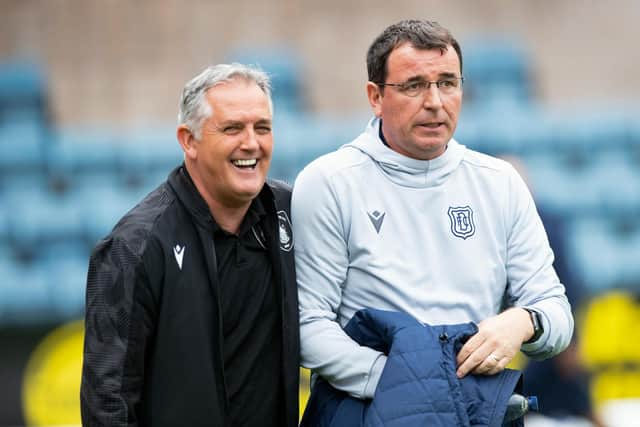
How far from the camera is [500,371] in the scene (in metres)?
2.50

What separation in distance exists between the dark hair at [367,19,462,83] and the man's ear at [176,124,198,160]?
0.52 meters

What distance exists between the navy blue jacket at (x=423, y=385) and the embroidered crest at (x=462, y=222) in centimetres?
25

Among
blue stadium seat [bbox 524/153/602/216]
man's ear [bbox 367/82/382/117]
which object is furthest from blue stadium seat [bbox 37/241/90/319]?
man's ear [bbox 367/82/382/117]

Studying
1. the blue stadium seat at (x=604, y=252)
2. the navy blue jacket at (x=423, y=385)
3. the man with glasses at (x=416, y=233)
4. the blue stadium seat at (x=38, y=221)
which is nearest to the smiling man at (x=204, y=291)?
the man with glasses at (x=416, y=233)

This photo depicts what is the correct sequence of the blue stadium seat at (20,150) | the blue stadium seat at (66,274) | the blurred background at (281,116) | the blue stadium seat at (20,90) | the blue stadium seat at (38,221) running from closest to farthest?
the blurred background at (281,116) → the blue stadium seat at (66,274) → the blue stadium seat at (38,221) → the blue stadium seat at (20,150) → the blue stadium seat at (20,90)

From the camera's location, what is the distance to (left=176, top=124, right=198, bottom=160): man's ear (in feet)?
8.82

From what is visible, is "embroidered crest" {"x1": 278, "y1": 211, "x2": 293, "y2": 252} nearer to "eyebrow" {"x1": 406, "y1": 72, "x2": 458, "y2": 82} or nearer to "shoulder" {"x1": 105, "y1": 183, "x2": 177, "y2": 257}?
"shoulder" {"x1": 105, "y1": 183, "x2": 177, "y2": 257}

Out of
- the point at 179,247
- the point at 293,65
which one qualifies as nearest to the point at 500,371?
the point at 179,247

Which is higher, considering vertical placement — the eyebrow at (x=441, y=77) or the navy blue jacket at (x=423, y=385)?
the eyebrow at (x=441, y=77)

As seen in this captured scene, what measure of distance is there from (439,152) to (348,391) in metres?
0.68

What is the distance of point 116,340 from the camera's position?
2.54 m

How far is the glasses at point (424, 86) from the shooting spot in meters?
2.60

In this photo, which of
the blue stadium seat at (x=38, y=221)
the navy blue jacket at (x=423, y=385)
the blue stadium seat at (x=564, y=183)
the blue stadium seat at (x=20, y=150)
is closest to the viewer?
the navy blue jacket at (x=423, y=385)

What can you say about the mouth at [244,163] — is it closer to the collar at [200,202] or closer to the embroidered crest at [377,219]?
the collar at [200,202]
